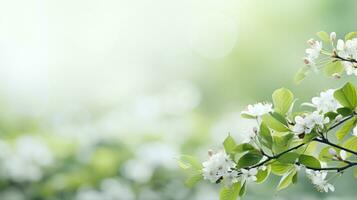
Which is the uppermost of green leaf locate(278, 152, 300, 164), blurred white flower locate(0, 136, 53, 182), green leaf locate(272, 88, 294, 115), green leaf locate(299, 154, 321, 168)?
green leaf locate(272, 88, 294, 115)

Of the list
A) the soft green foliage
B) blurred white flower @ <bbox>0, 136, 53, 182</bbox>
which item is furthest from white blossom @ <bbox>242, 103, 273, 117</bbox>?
blurred white flower @ <bbox>0, 136, 53, 182</bbox>

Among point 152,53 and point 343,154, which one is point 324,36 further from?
point 152,53

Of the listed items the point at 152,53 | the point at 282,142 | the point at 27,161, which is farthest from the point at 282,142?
the point at 152,53

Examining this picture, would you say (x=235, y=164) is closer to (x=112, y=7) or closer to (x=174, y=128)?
(x=174, y=128)

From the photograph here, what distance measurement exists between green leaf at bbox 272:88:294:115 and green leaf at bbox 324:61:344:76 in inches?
2.9

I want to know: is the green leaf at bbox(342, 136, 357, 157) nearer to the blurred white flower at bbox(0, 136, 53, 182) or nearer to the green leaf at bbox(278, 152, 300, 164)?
the green leaf at bbox(278, 152, 300, 164)

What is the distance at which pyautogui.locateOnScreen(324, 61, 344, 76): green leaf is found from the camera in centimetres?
81

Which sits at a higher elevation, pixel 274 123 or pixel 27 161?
pixel 274 123

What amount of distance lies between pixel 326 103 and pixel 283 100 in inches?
1.9

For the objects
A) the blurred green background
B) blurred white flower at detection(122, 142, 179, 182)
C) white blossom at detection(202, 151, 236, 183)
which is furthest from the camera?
the blurred green background

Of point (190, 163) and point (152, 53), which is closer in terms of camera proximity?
point (190, 163)

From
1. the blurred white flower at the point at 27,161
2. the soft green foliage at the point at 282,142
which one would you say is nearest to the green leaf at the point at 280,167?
the soft green foliage at the point at 282,142

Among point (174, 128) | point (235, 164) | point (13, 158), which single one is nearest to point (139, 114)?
point (174, 128)

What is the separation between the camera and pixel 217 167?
718mm
